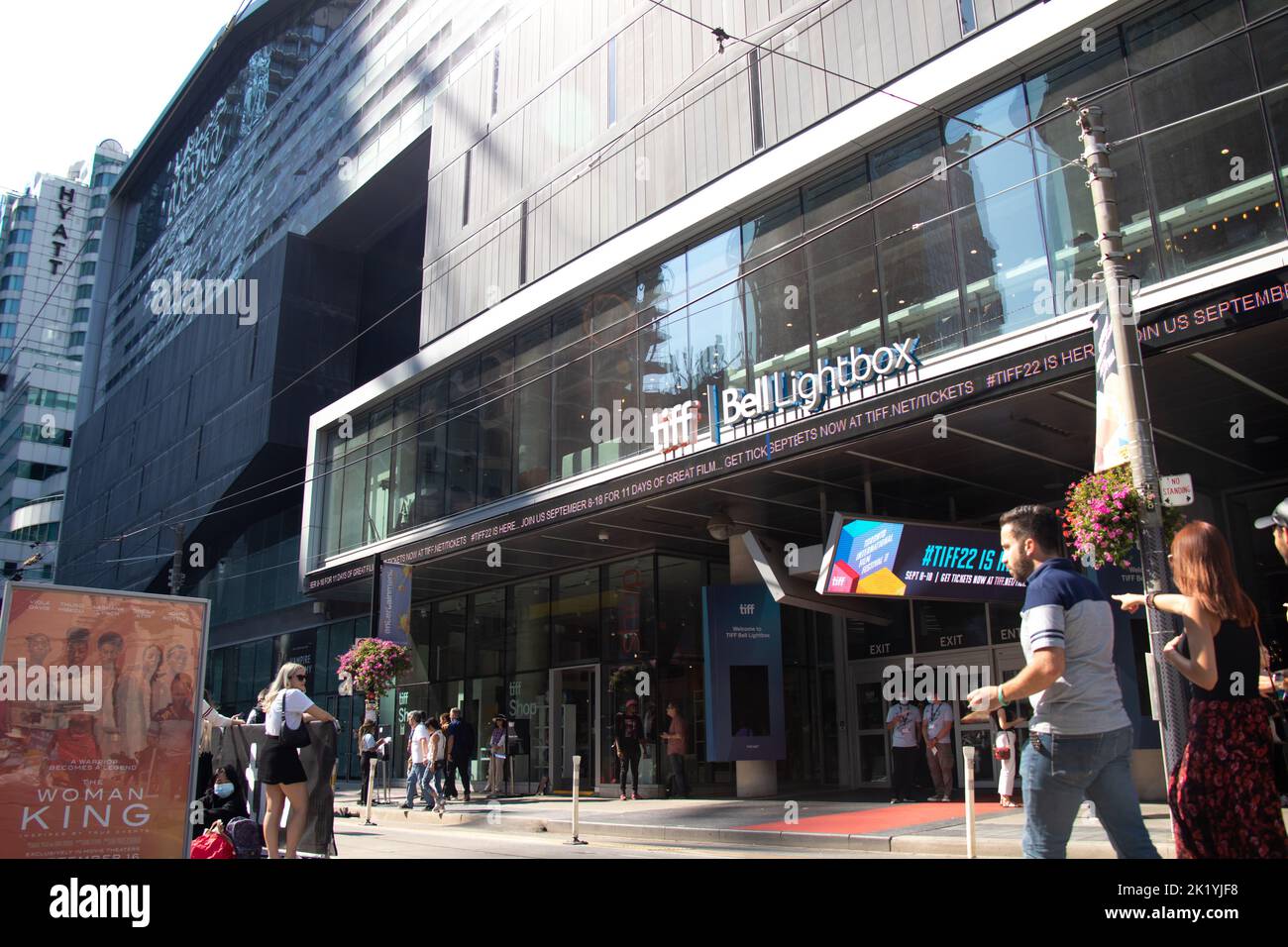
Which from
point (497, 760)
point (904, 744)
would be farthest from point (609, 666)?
point (904, 744)

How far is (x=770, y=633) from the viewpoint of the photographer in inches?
728

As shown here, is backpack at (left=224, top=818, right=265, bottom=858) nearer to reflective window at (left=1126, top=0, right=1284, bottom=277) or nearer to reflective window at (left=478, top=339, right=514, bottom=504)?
reflective window at (left=1126, top=0, right=1284, bottom=277)

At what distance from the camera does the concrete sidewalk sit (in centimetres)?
991

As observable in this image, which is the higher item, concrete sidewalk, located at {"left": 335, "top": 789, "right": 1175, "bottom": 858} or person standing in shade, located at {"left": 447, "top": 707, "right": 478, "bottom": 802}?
person standing in shade, located at {"left": 447, "top": 707, "right": 478, "bottom": 802}

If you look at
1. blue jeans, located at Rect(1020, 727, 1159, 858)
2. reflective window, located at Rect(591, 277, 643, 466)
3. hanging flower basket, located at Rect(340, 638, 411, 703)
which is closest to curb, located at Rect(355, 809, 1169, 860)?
hanging flower basket, located at Rect(340, 638, 411, 703)

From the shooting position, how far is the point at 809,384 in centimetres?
1486

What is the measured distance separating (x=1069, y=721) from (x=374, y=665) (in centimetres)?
1897

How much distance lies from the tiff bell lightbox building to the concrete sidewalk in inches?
87.6

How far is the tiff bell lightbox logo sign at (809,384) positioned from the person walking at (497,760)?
362 inches

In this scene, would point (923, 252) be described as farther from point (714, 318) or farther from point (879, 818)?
point (879, 818)

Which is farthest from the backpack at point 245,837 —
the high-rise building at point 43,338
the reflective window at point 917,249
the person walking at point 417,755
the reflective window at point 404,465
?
the high-rise building at point 43,338

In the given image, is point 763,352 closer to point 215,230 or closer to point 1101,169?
point 1101,169

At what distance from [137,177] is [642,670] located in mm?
69738
